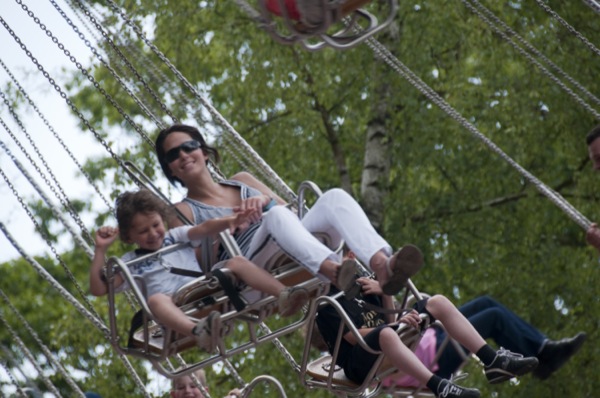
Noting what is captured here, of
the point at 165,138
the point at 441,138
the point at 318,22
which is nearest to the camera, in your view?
the point at 318,22

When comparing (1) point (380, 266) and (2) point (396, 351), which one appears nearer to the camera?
(1) point (380, 266)

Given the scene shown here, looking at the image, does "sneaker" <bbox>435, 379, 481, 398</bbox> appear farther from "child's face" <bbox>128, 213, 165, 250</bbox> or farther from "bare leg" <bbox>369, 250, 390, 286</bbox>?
"child's face" <bbox>128, 213, 165, 250</bbox>

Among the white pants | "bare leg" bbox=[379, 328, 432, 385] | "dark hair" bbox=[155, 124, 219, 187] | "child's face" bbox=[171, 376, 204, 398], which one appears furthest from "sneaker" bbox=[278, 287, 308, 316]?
"child's face" bbox=[171, 376, 204, 398]

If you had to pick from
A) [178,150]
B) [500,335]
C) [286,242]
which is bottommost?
[500,335]

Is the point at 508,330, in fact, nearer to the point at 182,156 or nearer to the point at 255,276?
the point at 255,276

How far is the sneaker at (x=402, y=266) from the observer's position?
733 cm

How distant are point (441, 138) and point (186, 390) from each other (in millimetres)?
6281

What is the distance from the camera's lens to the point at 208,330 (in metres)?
7.65

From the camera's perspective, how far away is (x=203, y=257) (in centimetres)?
816

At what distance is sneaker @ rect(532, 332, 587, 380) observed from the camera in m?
8.12

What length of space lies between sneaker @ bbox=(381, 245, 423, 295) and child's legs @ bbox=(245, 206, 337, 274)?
0.30 m

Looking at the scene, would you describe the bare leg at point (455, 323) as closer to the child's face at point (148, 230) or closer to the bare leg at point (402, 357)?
the bare leg at point (402, 357)

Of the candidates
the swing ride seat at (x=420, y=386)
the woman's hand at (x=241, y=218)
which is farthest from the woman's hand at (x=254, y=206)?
the swing ride seat at (x=420, y=386)

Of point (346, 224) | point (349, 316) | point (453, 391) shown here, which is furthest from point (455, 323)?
point (346, 224)
